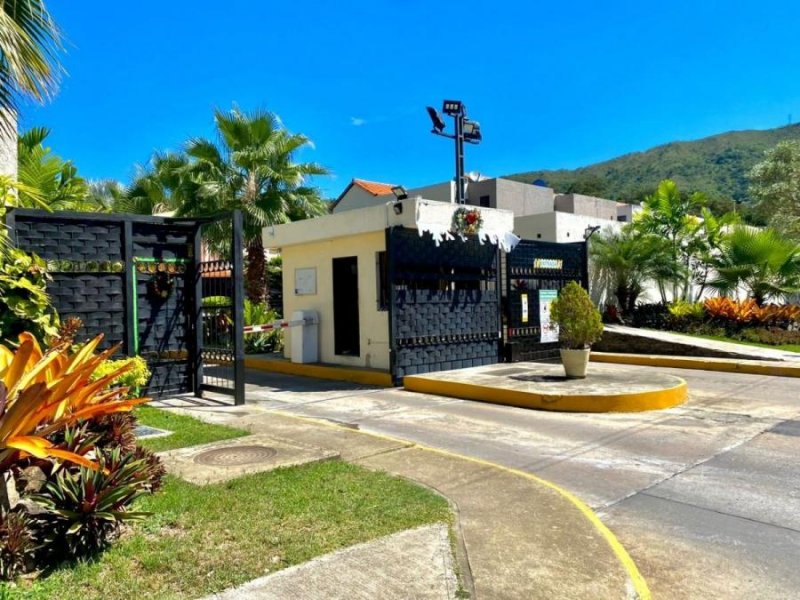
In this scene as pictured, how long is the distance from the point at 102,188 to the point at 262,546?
91.1ft

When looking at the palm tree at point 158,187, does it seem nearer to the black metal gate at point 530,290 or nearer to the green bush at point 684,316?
the black metal gate at point 530,290

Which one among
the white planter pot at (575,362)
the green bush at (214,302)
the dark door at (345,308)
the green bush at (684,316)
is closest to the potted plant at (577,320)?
the white planter pot at (575,362)

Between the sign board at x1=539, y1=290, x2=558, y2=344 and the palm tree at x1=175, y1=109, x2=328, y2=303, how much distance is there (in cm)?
759

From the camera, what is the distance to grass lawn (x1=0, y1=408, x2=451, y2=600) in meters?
3.18

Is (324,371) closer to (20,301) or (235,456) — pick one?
(235,456)

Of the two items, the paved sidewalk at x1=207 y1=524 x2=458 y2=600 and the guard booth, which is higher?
the guard booth

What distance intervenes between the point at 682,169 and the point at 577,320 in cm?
9351

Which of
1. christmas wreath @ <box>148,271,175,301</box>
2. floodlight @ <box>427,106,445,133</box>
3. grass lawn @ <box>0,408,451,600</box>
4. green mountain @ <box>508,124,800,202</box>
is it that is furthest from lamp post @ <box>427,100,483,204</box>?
green mountain @ <box>508,124,800,202</box>

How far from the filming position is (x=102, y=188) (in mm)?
27391

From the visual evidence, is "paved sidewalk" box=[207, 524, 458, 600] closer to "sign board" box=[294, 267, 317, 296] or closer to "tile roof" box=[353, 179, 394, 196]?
"sign board" box=[294, 267, 317, 296]

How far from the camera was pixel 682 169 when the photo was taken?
91.8m

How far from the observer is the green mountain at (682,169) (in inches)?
3145

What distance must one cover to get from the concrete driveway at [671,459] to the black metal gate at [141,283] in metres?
1.47

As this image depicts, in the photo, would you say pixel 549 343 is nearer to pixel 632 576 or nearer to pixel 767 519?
pixel 767 519
